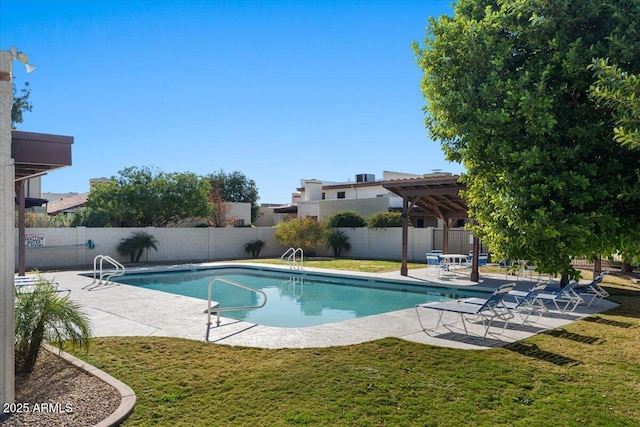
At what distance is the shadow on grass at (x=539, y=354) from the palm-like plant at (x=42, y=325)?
20.7ft

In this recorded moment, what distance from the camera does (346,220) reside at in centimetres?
2977

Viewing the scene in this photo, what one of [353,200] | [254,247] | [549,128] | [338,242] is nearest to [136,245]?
[254,247]

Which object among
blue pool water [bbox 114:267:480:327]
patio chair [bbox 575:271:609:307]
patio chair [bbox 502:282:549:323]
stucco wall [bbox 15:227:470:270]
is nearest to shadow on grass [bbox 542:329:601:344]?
patio chair [bbox 502:282:549:323]

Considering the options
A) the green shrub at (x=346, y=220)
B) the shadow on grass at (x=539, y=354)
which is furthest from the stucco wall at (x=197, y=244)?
the shadow on grass at (x=539, y=354)

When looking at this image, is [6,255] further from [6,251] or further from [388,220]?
[388,220]

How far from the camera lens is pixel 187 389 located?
5.93m

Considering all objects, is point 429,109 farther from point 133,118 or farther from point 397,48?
point 133,118

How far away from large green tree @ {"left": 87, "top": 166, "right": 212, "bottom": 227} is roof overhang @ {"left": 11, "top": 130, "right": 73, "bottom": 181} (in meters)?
21.4

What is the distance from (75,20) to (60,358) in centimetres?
1041

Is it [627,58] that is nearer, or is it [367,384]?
[627,58]

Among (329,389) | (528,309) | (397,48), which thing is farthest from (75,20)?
(528,309)

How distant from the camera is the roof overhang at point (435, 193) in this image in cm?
1717

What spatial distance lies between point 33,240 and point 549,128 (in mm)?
22799

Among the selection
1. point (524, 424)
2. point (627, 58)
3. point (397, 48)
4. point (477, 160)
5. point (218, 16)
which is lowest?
point (524, 424)
